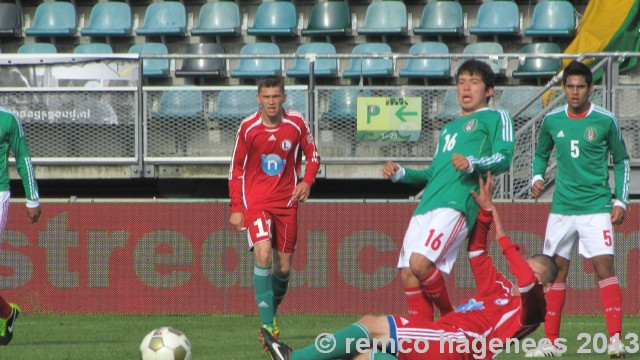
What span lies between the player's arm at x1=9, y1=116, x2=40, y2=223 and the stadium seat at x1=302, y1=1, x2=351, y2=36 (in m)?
9.11

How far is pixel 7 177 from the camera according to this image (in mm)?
9984

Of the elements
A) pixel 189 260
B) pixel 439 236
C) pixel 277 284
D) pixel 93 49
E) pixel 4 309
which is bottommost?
pixel 189 260

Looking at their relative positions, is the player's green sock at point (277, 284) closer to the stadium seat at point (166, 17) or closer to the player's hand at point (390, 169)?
the player's hand at point (390, 169)

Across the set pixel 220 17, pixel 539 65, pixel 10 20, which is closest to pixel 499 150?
pixel 539 65

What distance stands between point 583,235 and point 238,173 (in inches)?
113

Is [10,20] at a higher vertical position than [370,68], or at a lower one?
higher

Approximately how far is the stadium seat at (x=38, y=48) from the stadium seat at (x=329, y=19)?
13.2 ft

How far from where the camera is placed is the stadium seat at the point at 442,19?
18.3 metres

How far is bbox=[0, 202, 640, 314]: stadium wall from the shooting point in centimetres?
1334

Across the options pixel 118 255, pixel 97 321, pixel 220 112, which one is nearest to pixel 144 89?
pixel 220 112

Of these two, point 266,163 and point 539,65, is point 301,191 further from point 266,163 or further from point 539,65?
point 539,65

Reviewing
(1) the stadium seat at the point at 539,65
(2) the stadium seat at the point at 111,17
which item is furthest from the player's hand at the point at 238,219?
(2) the stadium seat at the point at 111,17

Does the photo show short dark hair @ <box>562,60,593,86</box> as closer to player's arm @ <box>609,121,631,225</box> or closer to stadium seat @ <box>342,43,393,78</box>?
player's arm @ <box>609,121,631,225</box>

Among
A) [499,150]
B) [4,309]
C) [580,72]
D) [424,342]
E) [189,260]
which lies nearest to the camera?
[424,342]
